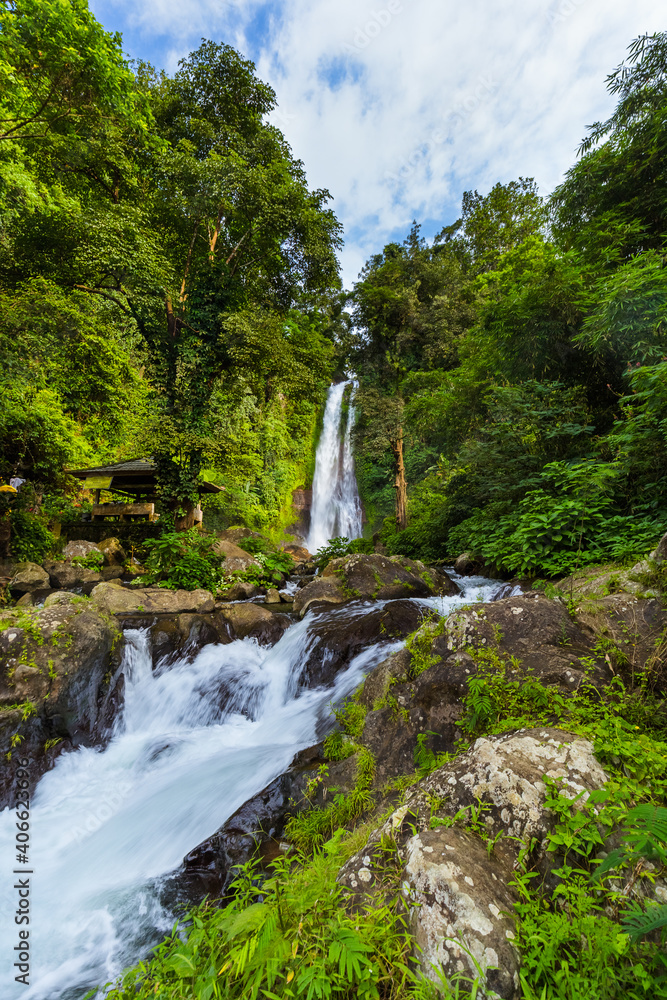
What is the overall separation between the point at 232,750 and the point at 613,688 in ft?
13.8

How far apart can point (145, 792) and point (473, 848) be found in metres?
4.00

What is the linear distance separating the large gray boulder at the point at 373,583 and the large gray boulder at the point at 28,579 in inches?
286

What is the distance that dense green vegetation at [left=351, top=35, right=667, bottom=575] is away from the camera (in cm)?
625

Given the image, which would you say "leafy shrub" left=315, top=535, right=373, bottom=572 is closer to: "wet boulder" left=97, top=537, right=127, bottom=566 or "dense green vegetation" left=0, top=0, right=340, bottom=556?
"dense green vegetation" left=0, top=0, right=340, bottom=556

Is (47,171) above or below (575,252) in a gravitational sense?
above

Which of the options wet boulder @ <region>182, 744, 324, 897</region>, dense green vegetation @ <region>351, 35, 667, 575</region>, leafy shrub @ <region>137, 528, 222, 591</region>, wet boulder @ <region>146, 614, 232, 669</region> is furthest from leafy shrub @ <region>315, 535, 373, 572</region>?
wet boulder @ <region>182, 744, 324, 897</region>

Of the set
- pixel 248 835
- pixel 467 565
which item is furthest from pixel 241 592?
pixel 248 835

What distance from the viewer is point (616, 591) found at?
12.6ft

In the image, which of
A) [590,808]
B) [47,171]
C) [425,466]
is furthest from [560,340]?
[47,171]

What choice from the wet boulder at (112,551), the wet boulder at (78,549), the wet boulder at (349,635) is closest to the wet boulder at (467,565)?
the wet boulder at (349,635)

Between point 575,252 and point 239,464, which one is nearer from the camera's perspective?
point 575,252

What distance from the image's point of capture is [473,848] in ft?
6.11

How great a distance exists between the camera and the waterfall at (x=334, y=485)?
25.0m

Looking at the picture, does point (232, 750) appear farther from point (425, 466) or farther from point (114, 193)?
point (425, 466)
